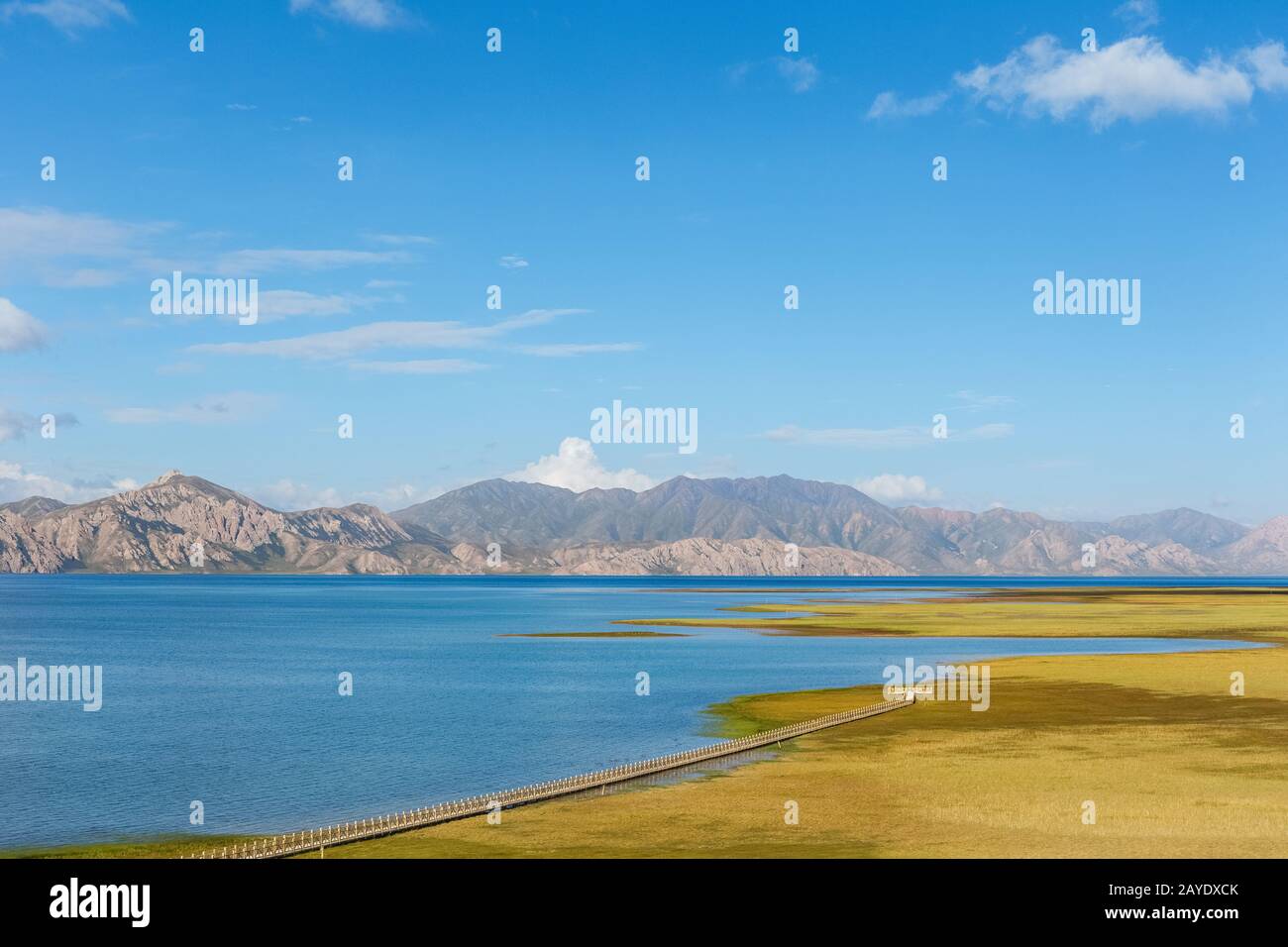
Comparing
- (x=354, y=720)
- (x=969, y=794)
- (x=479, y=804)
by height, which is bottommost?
(x=354, y=720)

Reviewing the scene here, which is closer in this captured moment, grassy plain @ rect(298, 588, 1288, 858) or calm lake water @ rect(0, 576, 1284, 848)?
grassy plain @ rect(298, 588, 1288, 858)

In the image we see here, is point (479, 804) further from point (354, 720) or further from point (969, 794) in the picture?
point (354, 720)

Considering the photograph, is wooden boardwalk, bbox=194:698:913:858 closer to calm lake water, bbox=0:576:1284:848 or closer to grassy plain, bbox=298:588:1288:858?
grassy plain, bbox=298:588:1288:858

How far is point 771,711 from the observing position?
10019 cm

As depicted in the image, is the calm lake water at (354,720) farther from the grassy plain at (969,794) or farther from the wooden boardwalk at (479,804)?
the grassy plain at (969,794)

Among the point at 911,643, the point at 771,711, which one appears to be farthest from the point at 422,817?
the point at 911,643

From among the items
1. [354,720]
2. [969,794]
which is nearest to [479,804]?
[969,794]

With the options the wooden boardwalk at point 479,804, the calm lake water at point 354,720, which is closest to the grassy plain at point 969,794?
the wooden boardwalk at point 479,804

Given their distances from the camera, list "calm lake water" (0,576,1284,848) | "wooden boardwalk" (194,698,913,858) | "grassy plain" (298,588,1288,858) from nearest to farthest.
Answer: "grassy plain" (298,588,1288,858), "wooden boardwalk" (194,698,913,858), "calm lake water" (0,576,1284,848)

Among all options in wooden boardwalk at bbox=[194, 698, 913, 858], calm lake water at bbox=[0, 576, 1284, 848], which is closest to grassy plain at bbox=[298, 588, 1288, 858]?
wooden boardwalk at bbox=[194, 698, 913, 858]

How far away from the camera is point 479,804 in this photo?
60.3m

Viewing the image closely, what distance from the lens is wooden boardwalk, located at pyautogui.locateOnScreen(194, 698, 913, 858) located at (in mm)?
51062
